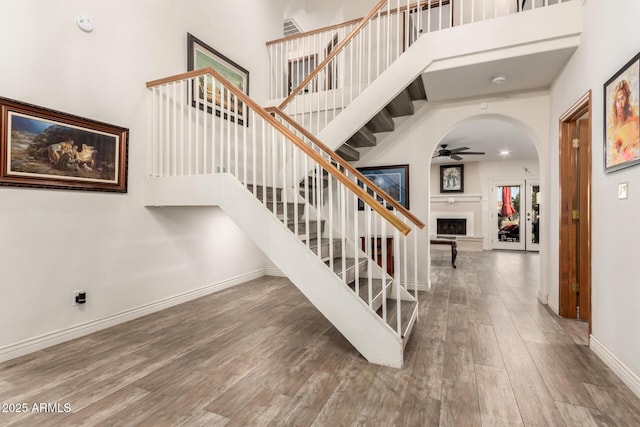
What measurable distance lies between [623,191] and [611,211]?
22 centimetres

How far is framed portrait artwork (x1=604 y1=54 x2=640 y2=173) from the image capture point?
1.90 meters

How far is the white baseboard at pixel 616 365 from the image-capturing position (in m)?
1.88

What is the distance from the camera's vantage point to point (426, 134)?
4.34m

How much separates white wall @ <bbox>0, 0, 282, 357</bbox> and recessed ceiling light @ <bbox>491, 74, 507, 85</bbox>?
3.56 m

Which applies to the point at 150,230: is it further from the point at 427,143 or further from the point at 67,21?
the point at 427,143

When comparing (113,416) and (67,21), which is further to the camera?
(67,21)

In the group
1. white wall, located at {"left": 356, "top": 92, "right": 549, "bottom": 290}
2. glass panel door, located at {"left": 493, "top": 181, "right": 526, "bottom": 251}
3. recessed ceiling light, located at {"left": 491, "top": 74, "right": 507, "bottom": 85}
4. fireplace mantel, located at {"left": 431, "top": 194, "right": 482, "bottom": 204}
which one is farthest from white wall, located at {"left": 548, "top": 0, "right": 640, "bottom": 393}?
glass panel door, located at {"left": 493, "top": 181, "right": 526, "bottom": 251}

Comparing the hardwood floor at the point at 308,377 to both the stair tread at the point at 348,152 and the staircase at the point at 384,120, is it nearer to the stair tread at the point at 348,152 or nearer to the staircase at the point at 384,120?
the stair tread at the point at 348,152

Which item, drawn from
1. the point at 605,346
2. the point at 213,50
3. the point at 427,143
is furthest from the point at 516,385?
the point at 213,50

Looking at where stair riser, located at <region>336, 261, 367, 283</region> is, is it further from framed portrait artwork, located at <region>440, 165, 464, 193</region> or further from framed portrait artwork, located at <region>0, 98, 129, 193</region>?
framed portrait artwork, located at <region>440, 165, 464, 193</region>

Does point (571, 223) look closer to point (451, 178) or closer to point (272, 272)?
point (272, 272)

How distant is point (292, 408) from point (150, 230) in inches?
98.4

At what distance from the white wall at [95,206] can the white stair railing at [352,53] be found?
1.34 meters

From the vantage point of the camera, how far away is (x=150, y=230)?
3354 mm
